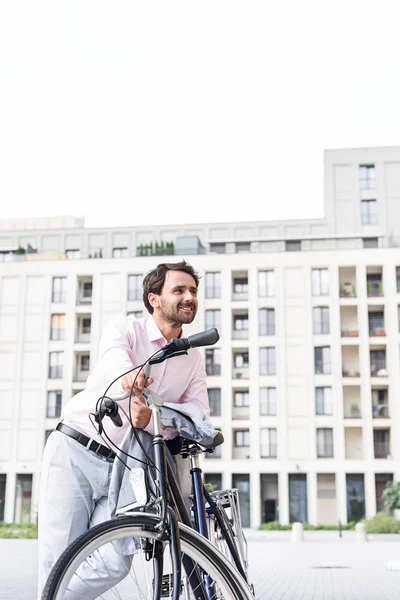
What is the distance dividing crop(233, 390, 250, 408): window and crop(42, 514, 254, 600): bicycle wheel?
144ft

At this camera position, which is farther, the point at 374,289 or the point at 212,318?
the point at 212,318

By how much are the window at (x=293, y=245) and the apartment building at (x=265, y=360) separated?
0.37 metres

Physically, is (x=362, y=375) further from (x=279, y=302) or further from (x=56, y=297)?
(x=56, y=297)

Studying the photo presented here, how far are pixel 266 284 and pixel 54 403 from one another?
14317 mm

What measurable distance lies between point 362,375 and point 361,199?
17.6 metres

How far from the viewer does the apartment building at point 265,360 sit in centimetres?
4388

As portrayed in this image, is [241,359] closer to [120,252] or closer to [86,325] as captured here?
[86,325]

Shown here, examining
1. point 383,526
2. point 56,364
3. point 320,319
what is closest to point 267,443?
point 320,319

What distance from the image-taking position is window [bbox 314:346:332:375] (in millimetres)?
45500

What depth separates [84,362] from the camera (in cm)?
4853

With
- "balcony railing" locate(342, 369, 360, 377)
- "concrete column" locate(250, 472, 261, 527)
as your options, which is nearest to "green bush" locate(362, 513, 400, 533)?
"concrete column" locate(250, 472, 261, 527)

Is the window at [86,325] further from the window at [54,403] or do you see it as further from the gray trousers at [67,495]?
the gray trousers at [67,495]

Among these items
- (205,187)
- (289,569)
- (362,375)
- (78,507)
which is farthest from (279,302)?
(78,507)

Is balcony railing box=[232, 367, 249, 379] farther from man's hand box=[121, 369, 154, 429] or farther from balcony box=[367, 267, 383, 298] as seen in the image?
man's hand box=[121, 369, 154, 429]
